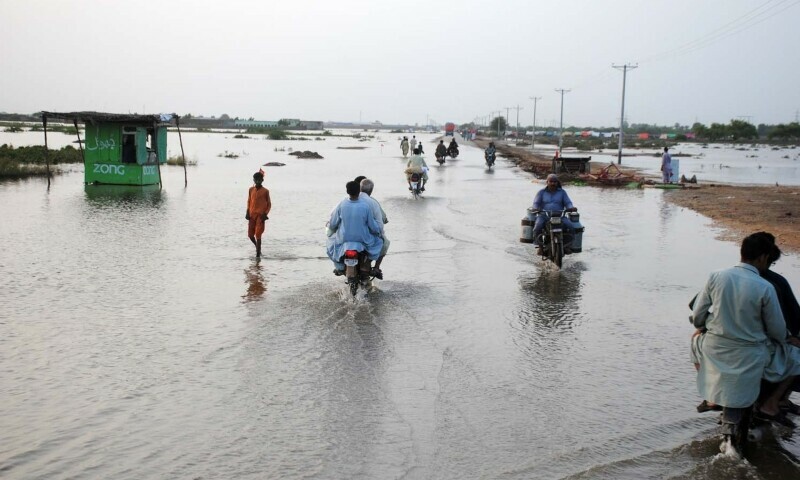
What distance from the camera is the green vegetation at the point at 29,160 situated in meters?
31.1

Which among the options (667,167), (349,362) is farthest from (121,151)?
(349,362)

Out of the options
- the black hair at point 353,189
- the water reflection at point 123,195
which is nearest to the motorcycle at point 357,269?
the black hair at point 353,189

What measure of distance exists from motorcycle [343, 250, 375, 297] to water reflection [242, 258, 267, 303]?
4.12 ft

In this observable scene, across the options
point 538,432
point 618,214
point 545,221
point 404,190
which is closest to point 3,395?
point 538,432

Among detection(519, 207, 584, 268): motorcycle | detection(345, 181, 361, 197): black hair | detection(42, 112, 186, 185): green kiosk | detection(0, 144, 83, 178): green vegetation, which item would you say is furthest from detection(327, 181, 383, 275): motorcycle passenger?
detection(0, 144, 83, 178): green vegetation

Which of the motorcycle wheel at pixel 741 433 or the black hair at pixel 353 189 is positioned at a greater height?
the black hair at pixel 353 189

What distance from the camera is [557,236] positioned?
1246 centimetres

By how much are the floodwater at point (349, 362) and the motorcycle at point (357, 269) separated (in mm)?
304

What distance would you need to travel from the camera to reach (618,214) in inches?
844

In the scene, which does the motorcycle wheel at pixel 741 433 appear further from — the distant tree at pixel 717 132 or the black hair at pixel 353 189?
the distant tree at pixel 717 132

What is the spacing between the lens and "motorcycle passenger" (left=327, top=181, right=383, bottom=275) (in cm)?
975

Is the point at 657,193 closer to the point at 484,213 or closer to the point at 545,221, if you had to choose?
the point at 484,213

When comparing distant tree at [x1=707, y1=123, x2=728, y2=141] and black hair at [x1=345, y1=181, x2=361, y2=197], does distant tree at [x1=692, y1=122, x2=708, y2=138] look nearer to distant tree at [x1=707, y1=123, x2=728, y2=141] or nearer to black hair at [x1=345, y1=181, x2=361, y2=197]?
distant tree at [x1=707, y1=123, x2=728, y2=141]

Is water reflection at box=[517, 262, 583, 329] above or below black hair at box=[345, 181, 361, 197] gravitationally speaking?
below
